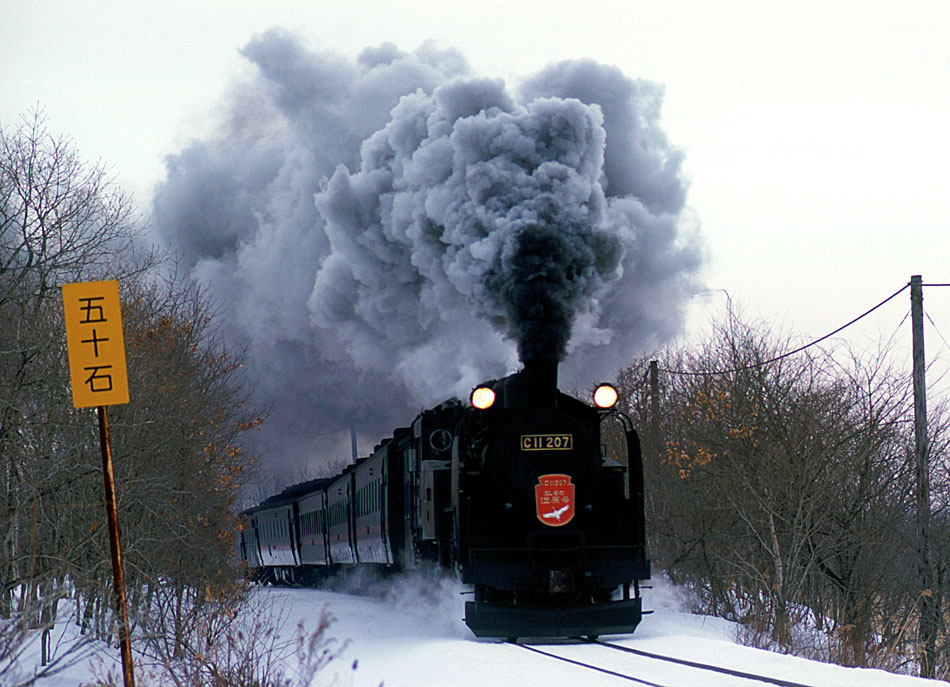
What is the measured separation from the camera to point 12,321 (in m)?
14.5

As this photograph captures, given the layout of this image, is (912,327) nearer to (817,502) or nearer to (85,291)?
(817,502)

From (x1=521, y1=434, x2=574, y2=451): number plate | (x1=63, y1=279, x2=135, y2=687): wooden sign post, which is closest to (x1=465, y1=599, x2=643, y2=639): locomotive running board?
(x1=521, y1=434, x2=574, y2=451): number plate

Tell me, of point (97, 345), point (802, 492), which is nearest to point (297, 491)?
point (802, 492)

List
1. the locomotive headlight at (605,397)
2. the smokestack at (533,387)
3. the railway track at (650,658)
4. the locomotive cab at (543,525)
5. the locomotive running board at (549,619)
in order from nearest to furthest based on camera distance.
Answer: the railway track at (650,658) < the locomotive running board at (549,619) < the locomotive cab at (543,525) < the locomotive headlight at (605,397) < the smokestack at (533,387)

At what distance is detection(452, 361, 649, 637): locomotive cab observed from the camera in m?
12.1

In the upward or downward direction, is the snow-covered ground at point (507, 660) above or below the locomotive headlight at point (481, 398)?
below

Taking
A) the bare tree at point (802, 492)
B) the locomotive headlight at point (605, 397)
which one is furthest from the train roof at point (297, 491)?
the locomotive headlight at point (605, 397)

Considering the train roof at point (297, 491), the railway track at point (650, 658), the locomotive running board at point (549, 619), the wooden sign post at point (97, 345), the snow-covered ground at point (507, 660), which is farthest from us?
the train roof at point (297, 491)

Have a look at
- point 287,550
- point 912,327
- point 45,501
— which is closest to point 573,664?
→ point 45,501

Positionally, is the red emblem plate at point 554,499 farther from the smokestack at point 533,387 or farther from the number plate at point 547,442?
the smokestack at point 533,387

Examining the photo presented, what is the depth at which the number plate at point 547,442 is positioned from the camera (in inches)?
487

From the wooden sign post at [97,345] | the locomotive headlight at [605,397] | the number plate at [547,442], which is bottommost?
the number plate at [547,442]

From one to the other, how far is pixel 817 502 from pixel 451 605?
21.3 feet

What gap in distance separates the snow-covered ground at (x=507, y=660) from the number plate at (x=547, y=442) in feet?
7.13
